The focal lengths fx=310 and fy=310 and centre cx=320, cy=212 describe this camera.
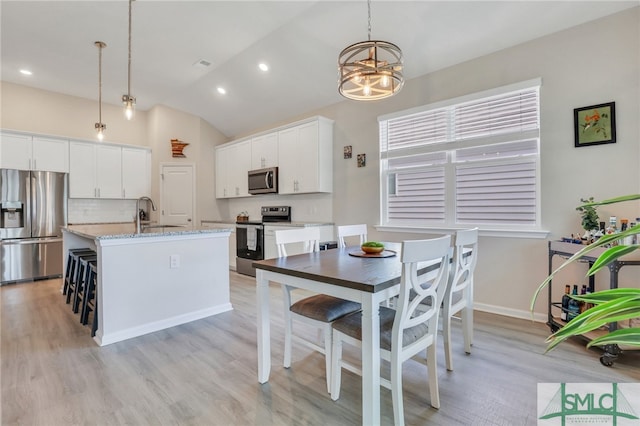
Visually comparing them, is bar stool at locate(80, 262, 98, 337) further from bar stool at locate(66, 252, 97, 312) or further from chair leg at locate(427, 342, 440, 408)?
chair leg at locate(427, 342, 440, 408)

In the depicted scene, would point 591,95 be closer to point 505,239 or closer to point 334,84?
point 505,239

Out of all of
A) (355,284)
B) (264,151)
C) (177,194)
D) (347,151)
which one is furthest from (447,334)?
(177,194)

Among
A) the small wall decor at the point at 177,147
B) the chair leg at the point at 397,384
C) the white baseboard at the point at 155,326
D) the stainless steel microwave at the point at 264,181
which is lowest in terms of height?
the white baseboard at the point at 155,326

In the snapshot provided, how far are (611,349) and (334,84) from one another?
12.7 ft

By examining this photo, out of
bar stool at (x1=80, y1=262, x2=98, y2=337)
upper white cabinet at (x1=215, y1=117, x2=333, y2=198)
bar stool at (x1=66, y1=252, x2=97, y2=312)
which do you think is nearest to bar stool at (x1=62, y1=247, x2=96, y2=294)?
bar stool at (x1=66, y1=252, x2=97, y2=312)

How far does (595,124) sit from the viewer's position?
268 centimetres

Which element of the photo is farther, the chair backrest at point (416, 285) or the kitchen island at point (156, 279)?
the kitchen island at point (156, 279)

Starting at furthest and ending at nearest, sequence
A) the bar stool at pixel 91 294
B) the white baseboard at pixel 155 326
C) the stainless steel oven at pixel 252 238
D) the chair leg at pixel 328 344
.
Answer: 1. the stainless steel oven at pixel 252 238
2. the bar stool at pixel 91 294
3. the white baseboard at pixel 155 326
4. the chair leg at pixel 328 344

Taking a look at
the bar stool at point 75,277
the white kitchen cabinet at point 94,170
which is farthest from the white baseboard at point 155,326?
the white kitchen cabinet at point 94,170

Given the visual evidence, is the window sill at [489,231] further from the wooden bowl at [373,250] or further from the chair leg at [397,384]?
the chair leg at [397,384]

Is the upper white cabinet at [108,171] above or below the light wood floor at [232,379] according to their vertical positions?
→ above

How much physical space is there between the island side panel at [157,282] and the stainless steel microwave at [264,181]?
1.83m

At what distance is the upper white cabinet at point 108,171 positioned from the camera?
5.34 metres

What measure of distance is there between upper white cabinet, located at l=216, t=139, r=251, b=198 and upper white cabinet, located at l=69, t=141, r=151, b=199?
1.41 metres
